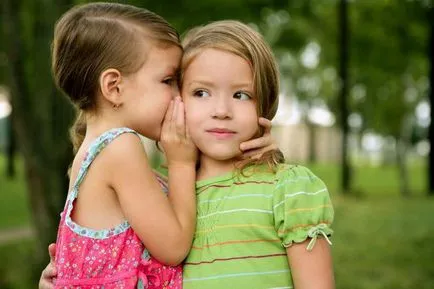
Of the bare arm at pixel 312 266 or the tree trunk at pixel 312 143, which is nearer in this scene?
the bare arm at pixel 312 266

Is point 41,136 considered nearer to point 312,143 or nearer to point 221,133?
point 221,133

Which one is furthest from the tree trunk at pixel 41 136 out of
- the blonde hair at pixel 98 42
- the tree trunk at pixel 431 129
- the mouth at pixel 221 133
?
→ the tree trunk at pixel 431 129

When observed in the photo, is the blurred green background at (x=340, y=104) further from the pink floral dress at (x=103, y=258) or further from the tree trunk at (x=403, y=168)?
the pink floral dress at (x=103, y=258)

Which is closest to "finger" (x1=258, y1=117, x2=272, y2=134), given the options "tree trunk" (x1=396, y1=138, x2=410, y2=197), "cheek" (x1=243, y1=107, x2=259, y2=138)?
"cheek" (x1=243, y1=107, x2=259, y2=138)

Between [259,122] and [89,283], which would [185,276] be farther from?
[259,122]

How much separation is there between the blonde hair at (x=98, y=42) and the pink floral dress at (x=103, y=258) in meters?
0.21

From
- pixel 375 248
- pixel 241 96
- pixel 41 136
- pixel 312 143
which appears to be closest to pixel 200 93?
pixel 241 96

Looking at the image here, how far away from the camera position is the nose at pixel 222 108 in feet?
7.39

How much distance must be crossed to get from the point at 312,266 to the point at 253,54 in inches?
27.8

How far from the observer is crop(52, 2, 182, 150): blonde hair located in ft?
7.43

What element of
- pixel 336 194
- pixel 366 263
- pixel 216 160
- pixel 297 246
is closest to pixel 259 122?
pixel 216 160

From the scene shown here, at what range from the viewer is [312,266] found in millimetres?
2094

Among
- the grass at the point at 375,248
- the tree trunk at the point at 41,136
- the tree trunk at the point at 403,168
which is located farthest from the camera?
the tree trunk at the point at 403,168

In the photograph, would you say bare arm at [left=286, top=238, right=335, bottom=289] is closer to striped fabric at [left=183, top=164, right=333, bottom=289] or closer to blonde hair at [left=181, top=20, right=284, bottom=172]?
striped fabric at [left=183, top=164, right=333, bottom=289]
